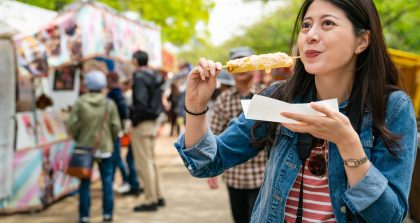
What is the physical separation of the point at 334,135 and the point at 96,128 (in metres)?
4.71

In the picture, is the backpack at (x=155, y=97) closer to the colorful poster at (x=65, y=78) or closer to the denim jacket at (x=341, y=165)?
the colorful poster at (x=65, y=78)

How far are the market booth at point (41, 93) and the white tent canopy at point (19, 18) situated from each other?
21 mm

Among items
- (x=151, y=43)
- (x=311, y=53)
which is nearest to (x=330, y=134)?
(x=311, y=53)

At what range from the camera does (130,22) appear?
9.52m

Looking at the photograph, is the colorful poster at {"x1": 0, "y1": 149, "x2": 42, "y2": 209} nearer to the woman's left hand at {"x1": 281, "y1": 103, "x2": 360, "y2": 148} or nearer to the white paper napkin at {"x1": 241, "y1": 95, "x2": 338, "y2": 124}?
the white paper napkin at {"x1": 241, "y1": 95, "x2": 338, "y2": 124}

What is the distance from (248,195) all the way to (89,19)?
433cm

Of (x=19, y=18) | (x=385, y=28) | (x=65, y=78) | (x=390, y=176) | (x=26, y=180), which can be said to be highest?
(x=385, y=28)

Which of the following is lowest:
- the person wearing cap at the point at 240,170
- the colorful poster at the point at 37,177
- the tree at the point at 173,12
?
the colorful poster at the point at 37,177

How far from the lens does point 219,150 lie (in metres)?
1.95

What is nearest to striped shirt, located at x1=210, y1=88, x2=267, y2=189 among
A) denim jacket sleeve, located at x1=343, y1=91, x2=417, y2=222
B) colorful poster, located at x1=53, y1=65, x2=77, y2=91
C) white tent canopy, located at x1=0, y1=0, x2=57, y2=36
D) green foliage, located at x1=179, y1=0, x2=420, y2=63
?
denim jacket sleeve, located at x1=343, y1=91, x2=417, y2=222

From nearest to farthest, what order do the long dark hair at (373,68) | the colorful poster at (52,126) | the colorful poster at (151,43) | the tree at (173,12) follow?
the long dark hair at (373,68), the colorful poster at (52,126), the colorful poster at (151,43), the tree at (173,12)

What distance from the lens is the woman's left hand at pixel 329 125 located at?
1419 mm

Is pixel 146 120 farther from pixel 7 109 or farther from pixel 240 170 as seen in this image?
pixel 240 170

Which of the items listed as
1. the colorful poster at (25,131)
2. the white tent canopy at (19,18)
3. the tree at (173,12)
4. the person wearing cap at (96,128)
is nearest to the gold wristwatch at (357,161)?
the white tent canopy at (19,18)
